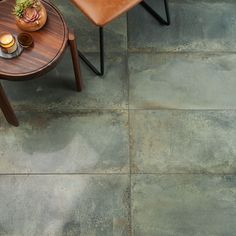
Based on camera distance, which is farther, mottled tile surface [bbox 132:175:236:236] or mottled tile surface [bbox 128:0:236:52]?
mottled tile surface [bbox 128:0:236:52]

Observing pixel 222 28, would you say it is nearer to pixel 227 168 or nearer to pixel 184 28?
pixel 184 28

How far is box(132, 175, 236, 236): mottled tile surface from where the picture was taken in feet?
7.18

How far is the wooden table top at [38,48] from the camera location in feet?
6.41

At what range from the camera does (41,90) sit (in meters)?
2.48

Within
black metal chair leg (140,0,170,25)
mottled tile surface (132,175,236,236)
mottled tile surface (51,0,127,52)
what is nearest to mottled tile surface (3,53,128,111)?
mottled tile surface (51,0,127,52)

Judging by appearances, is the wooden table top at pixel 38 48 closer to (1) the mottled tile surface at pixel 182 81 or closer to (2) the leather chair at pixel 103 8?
(2) the leather chair at pixel 103 8

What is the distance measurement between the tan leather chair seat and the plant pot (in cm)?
24

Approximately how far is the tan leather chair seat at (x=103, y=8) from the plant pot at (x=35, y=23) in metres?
0.24

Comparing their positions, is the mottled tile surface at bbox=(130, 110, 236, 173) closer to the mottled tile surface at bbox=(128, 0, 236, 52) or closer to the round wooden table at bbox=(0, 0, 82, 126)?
the mottled tile surface at bbox=(128, 0, 236, 52)

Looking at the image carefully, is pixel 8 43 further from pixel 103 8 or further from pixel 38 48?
pixel 103 8

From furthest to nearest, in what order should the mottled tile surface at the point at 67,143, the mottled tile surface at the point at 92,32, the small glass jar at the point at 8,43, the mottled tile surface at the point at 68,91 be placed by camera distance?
the mottled tile surface at the point at 92,32 → the mottled tile surface at the point at 68,91 → the mottled tile surface at the point at 67,143 → the small glass jar at the point at 8,43

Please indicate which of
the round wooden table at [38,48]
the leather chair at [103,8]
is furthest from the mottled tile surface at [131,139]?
the leather chair at [103,8]

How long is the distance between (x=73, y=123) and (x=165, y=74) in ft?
2.30

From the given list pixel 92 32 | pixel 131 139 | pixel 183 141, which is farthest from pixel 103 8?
pixel 183 141
